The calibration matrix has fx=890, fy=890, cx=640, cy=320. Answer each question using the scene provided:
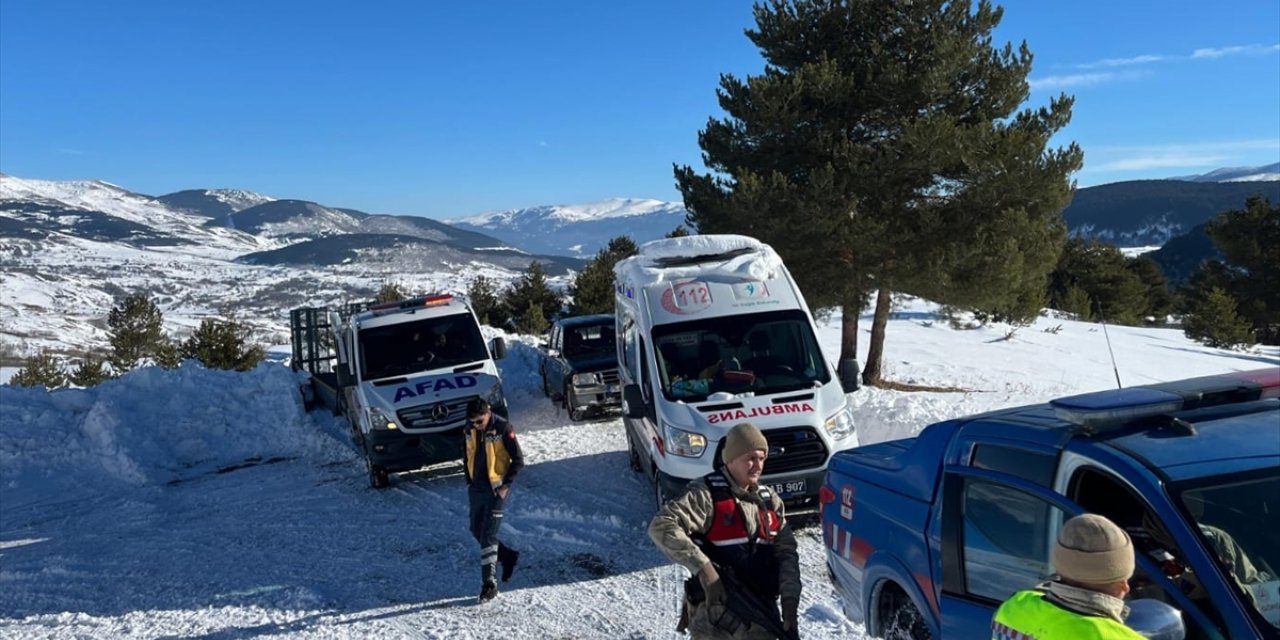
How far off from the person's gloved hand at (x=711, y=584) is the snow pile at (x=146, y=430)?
492 inches

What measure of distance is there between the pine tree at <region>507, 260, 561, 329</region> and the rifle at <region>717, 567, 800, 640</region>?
36215 millimetres

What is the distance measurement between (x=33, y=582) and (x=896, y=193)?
56.3 feet

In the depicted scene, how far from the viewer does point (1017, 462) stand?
3.94 metres

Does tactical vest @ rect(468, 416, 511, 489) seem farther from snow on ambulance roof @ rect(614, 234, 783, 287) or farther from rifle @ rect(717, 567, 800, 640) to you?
rifle @ rect(717, 567, 800, 640)

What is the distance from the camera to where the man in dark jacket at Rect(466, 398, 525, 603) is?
24.1 feet

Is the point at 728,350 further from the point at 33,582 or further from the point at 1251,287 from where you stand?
the point at 1251,287

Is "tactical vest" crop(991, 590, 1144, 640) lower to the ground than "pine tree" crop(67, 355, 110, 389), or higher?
higher

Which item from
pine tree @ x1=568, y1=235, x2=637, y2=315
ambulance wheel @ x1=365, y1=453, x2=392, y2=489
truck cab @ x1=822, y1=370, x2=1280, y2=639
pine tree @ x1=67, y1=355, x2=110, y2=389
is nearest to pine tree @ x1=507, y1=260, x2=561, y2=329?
pine tree @ x1=568, y1=235, x2=637, y2=315

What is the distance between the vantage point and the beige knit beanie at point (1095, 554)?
2.45 m

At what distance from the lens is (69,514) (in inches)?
465

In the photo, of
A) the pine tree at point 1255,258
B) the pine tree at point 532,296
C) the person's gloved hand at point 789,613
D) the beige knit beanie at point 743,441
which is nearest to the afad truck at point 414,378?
the beige knit beanie at point 743,441

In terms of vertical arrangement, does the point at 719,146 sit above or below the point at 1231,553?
above

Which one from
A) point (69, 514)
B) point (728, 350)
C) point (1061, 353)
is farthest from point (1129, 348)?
point (69, 514)

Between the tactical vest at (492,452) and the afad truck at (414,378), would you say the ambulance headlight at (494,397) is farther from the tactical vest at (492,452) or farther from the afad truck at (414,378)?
the tactical vest at (492,452)
